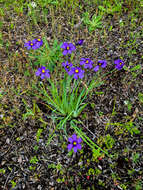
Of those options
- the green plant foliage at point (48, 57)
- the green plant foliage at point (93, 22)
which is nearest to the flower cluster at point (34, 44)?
the green plant foliage at point (48, 57)

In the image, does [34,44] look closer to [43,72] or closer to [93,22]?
[43,72]

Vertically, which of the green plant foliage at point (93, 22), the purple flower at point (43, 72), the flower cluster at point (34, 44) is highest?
the green plant foliage at point (93, 22)

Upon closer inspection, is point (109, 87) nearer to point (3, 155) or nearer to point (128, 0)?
point (3, 155)

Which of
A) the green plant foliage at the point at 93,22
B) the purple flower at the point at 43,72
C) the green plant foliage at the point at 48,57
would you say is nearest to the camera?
the purple flower at the point at 43,72

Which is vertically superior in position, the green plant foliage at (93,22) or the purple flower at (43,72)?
the green plant foliage at (93,22)

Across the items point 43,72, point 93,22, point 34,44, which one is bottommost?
point 43,72

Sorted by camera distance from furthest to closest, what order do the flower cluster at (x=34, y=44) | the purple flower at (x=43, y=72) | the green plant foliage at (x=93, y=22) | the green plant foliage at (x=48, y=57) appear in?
the green plant foliage at (x=93, y=22) < the green plant foliage at (x=48, y=57) < the flower cluster at (x=34, y=44) < the purple flower at (x=43, y=72)

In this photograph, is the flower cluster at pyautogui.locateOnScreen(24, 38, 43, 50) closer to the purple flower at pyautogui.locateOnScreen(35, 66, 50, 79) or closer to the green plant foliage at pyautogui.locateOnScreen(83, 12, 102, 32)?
the purple flower at pyautogui.locateOnScreen(35, 66, 50, 79)

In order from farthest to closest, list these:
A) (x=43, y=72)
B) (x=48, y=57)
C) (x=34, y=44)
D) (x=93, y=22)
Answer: (x=93, y=22), (x=48, y=57), (x=34, y=44), (x=43, y=72)

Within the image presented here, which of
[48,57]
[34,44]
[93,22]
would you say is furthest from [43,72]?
[93,22]

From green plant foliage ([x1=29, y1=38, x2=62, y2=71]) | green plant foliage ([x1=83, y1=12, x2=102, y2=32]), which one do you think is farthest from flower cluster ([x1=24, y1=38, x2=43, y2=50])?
green plant foliage ([x1=83, y1=12, x2=102, y2=32])

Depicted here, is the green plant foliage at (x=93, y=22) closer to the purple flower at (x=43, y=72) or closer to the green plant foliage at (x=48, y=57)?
the green plant foliage at (x=48, y=57)

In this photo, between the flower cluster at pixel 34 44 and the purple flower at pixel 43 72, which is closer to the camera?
the purple flower at pixel 43 72
